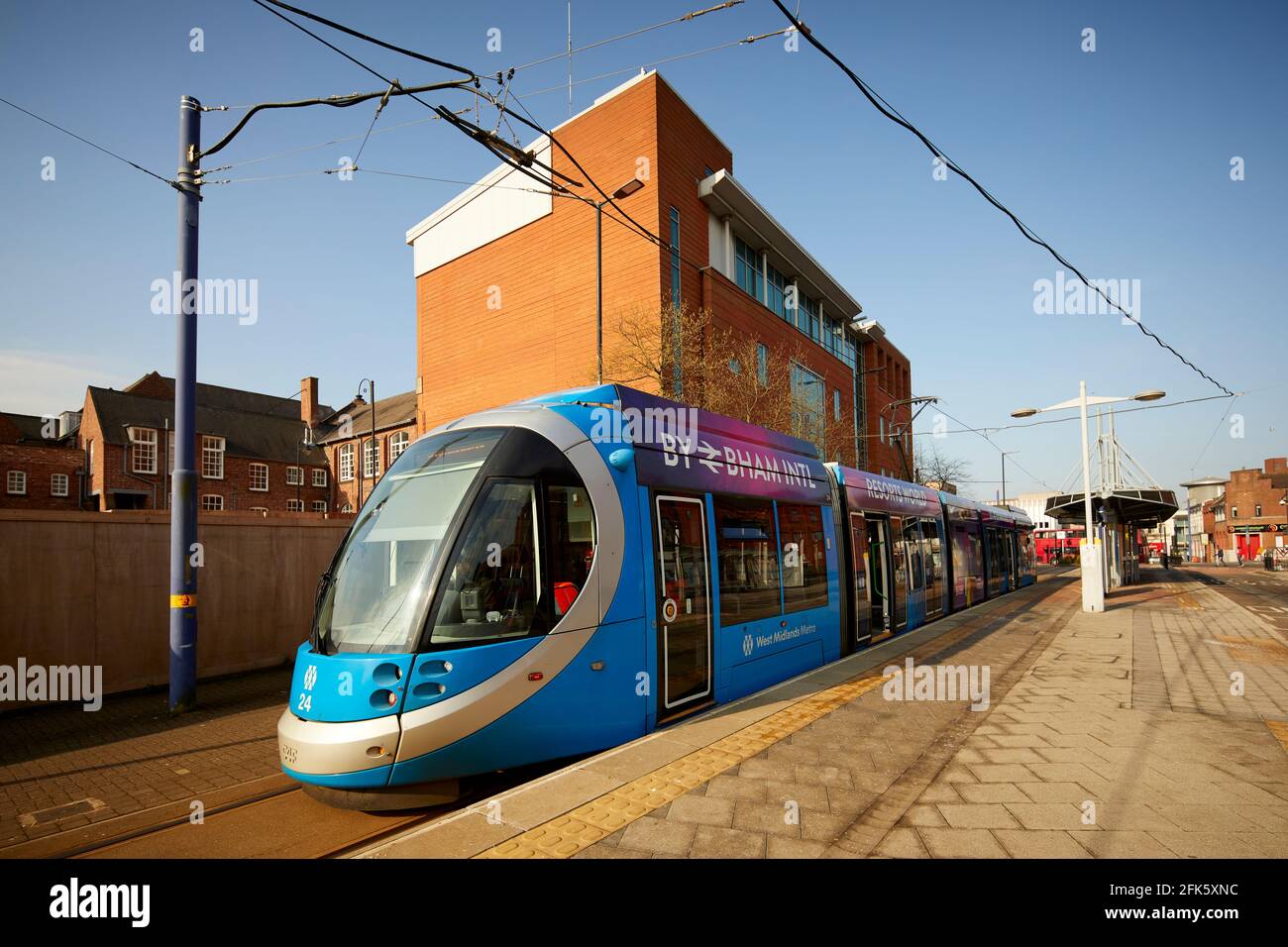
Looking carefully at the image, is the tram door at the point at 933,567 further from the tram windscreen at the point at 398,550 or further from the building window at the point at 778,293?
the building window at the point at 778,293

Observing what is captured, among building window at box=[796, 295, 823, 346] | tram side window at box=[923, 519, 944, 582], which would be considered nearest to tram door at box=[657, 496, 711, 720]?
tram side window at box=[923, 519, 944, 582]

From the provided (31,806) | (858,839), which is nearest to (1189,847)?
(858,839)

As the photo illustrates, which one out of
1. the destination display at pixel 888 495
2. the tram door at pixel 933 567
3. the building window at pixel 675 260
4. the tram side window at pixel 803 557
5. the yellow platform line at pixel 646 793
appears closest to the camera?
the yellow platform line at pixel 646 793

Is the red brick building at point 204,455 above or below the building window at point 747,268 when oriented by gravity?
below

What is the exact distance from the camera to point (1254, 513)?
253ft

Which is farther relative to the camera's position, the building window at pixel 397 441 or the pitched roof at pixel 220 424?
the building window at pixel 397 441

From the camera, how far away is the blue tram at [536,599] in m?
4.84

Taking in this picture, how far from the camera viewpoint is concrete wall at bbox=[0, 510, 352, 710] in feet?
29.3

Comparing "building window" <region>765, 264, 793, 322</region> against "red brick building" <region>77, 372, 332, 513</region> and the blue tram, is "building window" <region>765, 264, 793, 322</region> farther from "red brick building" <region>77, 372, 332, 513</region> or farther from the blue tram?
"red brick building" <region>77, 372, 332, 513</region>

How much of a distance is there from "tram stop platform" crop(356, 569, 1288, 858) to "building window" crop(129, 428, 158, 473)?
4577cm

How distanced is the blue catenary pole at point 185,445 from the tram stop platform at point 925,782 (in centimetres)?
618

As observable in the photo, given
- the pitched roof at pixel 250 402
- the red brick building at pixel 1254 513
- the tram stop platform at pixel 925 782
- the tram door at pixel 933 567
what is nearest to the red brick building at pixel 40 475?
the pitched roof at pixel 250 402

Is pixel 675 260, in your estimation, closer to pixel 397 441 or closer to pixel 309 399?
pixel 397 441

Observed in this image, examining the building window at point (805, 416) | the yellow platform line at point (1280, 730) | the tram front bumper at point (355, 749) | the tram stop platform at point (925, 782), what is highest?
the building window at point (805, 416)
